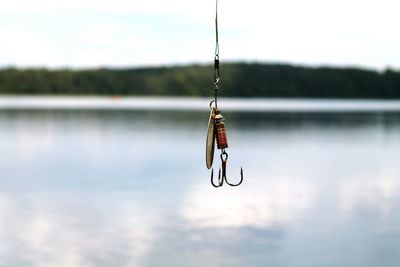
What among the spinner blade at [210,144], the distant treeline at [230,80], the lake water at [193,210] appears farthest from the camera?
the distant treeline at [230,80]

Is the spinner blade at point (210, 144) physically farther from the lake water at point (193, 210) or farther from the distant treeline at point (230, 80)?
the distant treeline at point (230, 80)

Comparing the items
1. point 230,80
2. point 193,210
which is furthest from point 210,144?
point 230,80

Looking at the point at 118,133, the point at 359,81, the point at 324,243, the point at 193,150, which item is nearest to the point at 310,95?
the point at 359,81

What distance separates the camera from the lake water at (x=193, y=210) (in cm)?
1357

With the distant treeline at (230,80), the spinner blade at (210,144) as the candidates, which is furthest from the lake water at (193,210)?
the distant treeline at (230,80)

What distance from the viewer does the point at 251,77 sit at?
18625cm

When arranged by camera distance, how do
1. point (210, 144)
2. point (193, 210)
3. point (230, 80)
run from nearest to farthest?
point (210, 144), point (193, 210), point (230, 80)

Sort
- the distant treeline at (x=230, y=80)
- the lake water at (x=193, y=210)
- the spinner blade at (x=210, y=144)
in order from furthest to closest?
the distant treeline at (x=230, y=80) → the lake water at (x=193, y=210) → the spinner blade at (x=210, y=144)

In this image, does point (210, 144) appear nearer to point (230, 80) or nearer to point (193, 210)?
A: point (193, 210)

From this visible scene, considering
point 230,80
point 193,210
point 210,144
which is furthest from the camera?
point 230,80

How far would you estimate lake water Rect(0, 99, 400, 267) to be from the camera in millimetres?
13570

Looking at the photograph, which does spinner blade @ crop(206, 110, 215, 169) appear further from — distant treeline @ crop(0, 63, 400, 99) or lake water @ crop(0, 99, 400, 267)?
distant treeline @ crop(0, 63, 400, 99)

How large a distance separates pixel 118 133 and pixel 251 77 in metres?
133

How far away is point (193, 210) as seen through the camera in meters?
18.7
